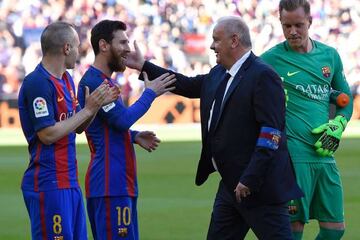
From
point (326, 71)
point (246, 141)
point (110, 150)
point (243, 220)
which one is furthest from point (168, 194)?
point (246, 141)

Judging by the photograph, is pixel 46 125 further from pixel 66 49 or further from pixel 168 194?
pixel 168 194

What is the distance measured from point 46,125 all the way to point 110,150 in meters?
0.68

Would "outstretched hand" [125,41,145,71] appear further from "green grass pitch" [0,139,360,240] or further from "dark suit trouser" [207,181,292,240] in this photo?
"green grass pitch" [0,139,360,240]

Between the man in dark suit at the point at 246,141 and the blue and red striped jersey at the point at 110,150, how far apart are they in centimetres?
60

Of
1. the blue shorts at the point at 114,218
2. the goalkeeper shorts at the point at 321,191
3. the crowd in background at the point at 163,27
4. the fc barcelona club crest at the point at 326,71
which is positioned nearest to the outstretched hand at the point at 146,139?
the blue shorts at the point at 114,218

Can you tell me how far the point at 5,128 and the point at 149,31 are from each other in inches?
219

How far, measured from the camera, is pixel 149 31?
1018 inches

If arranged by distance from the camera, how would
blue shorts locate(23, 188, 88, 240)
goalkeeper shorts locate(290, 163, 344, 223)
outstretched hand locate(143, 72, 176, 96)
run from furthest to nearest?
goalkeeper shorts locate(290, 163, 344, 223) < outstretched hand locate(143, 72, 176, 96) < blue shorts locate(23, 188, 88, 240)

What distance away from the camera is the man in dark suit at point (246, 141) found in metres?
5.43

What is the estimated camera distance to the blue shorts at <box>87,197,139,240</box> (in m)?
6.04

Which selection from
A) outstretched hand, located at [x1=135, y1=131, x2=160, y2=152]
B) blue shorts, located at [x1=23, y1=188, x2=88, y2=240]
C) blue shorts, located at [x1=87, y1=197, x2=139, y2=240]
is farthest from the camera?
outstretched hand, located at [x1=135, y1=131, x2=160, y2=152]

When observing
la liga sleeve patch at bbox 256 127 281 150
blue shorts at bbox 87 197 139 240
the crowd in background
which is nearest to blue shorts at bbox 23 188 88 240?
blue shorts at bbox 87 197 139 240

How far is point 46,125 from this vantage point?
5.54m

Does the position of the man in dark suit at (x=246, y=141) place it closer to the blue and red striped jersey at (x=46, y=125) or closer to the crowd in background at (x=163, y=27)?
the blue and red striped jersey at (x=46, y=125)
